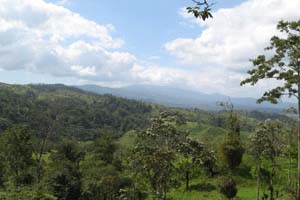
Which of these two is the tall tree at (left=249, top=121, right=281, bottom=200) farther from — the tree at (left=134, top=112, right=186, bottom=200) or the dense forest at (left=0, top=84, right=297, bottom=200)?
the tree at (left=134, top=112, right=186, bottom=200)

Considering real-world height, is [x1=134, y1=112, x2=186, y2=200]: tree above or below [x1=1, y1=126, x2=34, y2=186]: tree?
above

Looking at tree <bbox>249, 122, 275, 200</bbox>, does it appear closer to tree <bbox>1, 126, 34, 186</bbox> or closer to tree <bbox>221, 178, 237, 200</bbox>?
tree <bbox>221, 178, 237, 200</bbox>

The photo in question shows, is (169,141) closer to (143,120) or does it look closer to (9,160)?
(9,160)

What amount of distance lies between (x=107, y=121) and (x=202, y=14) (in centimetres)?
19061

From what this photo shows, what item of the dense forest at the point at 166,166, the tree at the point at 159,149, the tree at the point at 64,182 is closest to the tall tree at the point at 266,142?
the dense forest at the point at 166,166

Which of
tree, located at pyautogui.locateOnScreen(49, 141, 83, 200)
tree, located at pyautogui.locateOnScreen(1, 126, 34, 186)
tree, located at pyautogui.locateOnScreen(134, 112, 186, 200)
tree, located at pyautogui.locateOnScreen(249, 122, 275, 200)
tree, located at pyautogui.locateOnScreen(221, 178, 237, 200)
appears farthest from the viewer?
tree, located at pyautogui.locateOnScreen(1, 126, 34, 186)

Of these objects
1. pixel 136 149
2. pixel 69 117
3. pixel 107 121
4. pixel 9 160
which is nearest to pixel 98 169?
pixel 9 160

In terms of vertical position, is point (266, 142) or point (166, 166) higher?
point (166, 166)

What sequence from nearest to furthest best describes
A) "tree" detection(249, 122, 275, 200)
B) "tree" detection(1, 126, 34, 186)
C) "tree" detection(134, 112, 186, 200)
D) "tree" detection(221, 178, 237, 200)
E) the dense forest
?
"tree" detection(134, 112, 186, 200), the dense forest, "tree" detection(249, 122, 275, 200), "tree" detection(221, 178, 237, 200), "tree" detection(1, 126, 34, 186)

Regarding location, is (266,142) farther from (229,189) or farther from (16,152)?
(16,152)

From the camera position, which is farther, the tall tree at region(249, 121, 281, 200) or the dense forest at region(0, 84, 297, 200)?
the tall tree at region(249, 121, 281, 200)

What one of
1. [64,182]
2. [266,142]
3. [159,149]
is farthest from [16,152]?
[159,149]

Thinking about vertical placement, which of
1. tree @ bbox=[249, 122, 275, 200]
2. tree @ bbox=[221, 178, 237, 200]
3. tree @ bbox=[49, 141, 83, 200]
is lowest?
tree @ bbox=[49, 141, 83, 200]

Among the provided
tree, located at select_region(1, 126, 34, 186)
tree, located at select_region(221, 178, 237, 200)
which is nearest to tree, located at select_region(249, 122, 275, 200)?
tree, located at select_region(221, 178, 237, 200)
